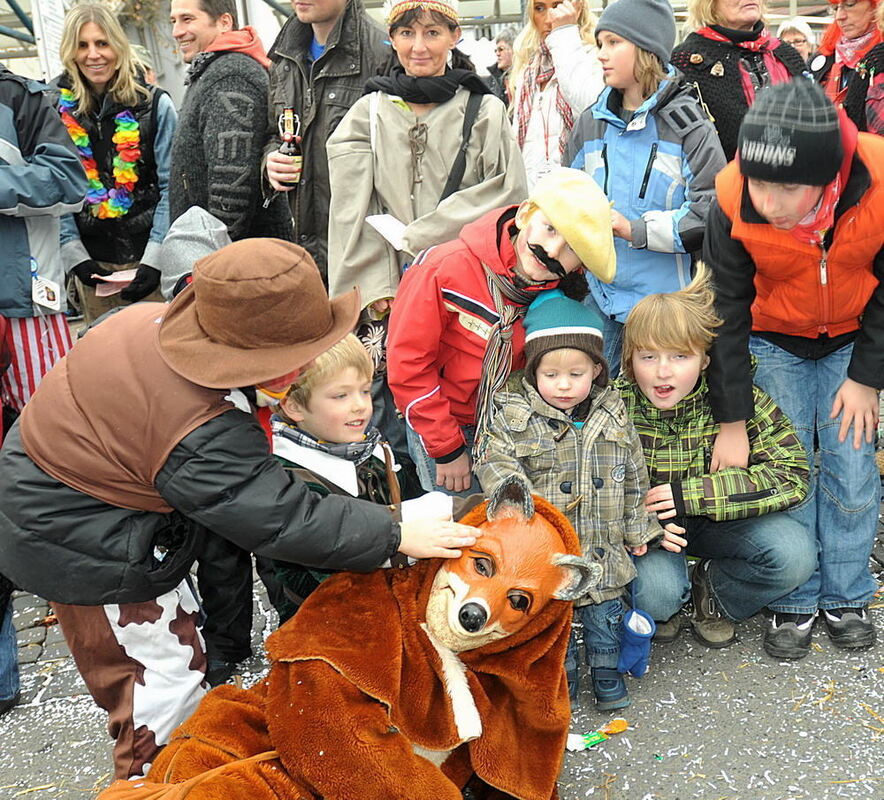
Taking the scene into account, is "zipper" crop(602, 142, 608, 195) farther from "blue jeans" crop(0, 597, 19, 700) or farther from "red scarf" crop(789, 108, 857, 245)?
"blue jeans" crop(0, 597, 19, 700)

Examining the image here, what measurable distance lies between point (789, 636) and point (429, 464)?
4.38 feet

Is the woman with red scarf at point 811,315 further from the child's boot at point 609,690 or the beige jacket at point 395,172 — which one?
the beige jacket at point 395,172

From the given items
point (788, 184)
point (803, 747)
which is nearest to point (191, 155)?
point (788, 184)

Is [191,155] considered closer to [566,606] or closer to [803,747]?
[566,606]

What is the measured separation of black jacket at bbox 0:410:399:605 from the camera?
2.02 meters

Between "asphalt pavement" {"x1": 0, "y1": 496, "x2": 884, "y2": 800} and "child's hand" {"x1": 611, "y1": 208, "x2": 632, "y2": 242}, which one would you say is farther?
"child's hand" {"x1": 611, "y1": 208, "x2": 632, "y2": 242}

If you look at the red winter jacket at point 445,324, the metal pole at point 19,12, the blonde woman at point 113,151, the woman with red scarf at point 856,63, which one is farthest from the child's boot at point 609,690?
the metal pole at point 19,12

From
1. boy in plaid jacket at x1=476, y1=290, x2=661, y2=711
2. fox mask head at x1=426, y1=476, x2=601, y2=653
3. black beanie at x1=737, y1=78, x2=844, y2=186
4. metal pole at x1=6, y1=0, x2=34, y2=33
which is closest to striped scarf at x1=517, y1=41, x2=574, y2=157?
boy in plaid jacket at x1=476, y1=290, x2=661, y2=711

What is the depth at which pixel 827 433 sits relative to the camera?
9.88ft

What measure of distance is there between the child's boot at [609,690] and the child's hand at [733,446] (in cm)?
75

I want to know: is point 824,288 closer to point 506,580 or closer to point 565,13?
point 506,580

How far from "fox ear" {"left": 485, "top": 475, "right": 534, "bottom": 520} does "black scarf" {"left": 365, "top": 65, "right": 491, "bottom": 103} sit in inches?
70.4

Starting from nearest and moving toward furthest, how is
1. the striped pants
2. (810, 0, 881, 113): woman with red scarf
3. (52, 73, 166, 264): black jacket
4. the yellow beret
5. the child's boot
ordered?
the yellow beret, the child's boot, the striped pants, (810, 0, 881, 113): woman with red scarf, (52, 73, 166, 264): black jacket

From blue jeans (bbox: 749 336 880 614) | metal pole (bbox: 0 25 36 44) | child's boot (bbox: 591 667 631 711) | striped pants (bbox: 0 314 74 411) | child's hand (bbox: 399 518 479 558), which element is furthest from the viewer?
metal pole (bbox: 0 25 36 44)
